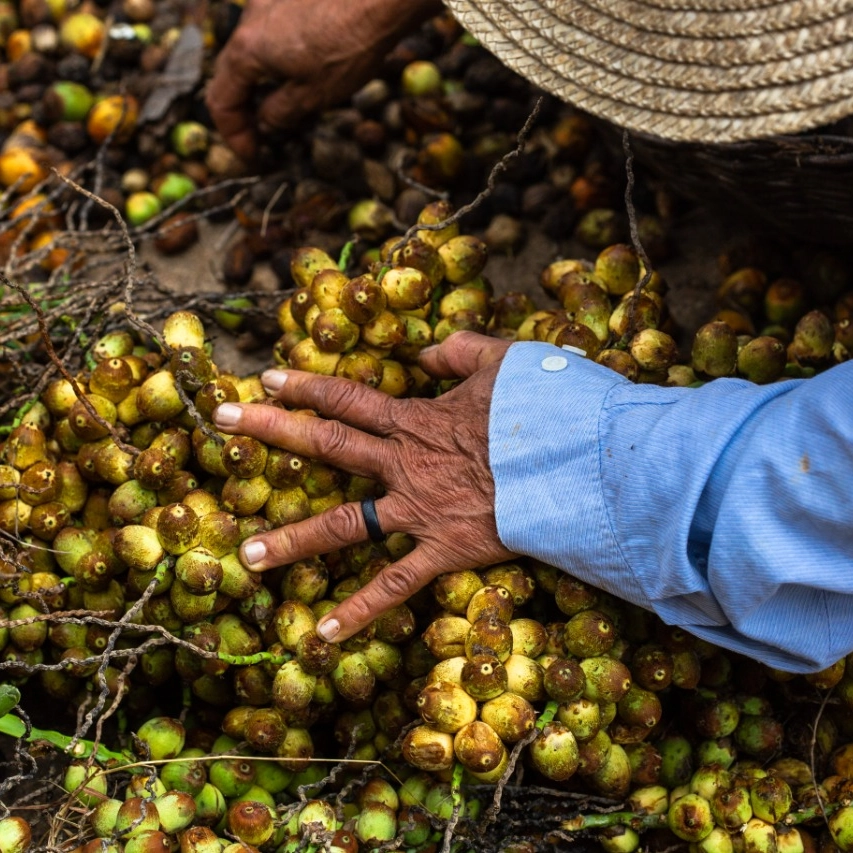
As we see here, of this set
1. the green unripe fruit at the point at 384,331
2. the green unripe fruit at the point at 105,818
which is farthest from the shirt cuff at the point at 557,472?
the green unripe fruit at the point at 105,818

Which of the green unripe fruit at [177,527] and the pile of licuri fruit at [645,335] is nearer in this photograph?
the green unripe fruit at [177,527]

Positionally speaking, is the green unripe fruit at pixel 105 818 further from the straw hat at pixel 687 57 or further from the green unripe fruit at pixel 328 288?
the straw hat at pixel 687 57

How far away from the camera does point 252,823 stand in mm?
1999

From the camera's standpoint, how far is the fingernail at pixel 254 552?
83.7 inches

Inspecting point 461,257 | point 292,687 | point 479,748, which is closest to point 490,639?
point 479,748

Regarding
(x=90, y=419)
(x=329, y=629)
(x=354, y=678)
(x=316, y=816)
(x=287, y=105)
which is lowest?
(x=316, y=816)

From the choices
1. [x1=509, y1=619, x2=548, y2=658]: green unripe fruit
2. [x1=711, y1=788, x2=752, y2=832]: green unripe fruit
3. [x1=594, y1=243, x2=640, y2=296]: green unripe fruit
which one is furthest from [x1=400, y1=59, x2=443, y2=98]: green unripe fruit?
[x1=711, y1=788, x2=752, y2=832]: green unripe fruit

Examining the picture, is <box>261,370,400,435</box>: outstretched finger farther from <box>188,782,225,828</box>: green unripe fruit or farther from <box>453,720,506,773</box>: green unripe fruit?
<box>188,782,225,828</box>: green unripe fruit

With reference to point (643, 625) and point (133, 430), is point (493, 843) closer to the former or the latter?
point (643, 625)

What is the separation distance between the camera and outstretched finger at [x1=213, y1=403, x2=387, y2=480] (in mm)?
2170

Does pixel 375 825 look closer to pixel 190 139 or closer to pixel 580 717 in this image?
pixel 580 717

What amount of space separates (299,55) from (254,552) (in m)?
1.97

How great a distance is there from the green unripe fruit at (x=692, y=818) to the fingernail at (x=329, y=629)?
0.83 m

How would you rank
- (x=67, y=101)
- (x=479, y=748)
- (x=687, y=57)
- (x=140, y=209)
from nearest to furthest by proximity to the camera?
(x=687, y=57)
(x=479, y=748)
(x=140, y=209)
(x=67, y=101)
